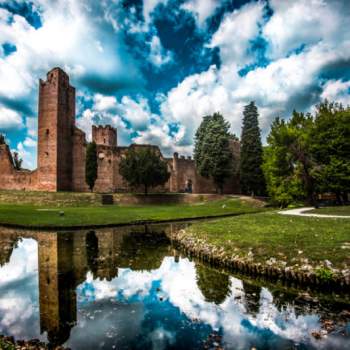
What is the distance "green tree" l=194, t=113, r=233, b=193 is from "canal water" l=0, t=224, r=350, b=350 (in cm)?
3283

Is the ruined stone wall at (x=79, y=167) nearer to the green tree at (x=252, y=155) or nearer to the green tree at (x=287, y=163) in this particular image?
the green tree at (x=252, y=155)

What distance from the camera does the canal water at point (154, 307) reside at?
4.98 m

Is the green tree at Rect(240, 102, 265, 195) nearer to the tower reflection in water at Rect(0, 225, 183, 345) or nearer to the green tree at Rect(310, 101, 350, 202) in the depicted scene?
the green tree at Rect(310, 101, 350, 202)

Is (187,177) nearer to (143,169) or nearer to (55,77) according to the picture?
(143,169)

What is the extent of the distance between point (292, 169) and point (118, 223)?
18.5 m

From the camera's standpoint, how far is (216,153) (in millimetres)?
42938

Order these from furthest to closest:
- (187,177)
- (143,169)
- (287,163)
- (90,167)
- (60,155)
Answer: (187,177) → (60,155) → (90,167) → (143,169) → (287,163)

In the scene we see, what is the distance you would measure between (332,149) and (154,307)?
25.4m

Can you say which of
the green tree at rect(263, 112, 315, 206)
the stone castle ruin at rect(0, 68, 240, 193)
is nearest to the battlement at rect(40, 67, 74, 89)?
the stone castle ruin at rect(0, 68, 240, 193)

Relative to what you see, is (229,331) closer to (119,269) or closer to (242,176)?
(119,269)

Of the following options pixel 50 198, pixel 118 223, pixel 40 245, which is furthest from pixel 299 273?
pixel 50 198

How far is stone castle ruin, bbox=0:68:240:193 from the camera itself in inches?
1667

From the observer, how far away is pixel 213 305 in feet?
21.3

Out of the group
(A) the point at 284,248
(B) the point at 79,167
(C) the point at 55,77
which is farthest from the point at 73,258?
(C) the point at 55,77
